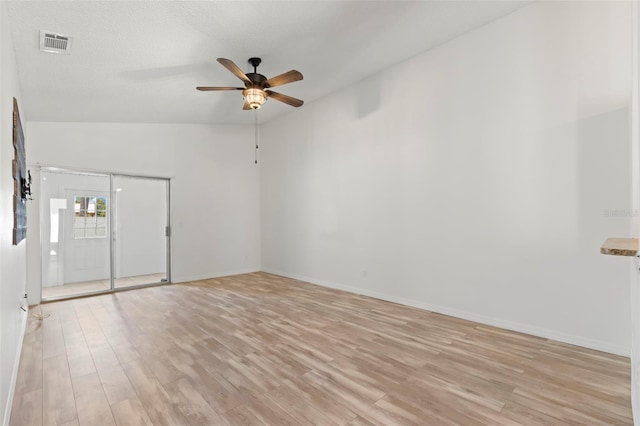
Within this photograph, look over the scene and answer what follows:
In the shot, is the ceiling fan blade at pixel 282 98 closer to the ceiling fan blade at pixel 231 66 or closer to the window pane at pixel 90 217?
the ceiling fan blade at pixel 231 66

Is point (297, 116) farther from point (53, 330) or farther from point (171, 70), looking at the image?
point (53, 330)

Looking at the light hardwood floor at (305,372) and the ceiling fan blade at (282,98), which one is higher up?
the ceiling fan blade at (282,98)

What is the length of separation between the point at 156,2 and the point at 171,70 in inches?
50.5

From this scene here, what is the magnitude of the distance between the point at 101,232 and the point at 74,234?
39 cm

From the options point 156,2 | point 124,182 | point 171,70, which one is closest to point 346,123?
point 171,70

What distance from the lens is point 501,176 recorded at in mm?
3498

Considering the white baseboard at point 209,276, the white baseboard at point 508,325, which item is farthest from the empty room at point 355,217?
the white baseboard at point 209,276

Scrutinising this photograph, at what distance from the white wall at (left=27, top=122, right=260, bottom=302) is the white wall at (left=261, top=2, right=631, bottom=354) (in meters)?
2.61

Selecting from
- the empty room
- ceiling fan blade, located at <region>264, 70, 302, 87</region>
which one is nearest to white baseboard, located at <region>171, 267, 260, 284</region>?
the empty room

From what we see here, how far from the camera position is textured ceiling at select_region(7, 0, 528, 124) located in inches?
111

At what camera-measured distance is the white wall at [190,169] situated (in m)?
5.09

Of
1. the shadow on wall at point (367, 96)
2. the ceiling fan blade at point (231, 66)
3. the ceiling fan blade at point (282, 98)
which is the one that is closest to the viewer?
the ceiling fan blade at point (231, 66)

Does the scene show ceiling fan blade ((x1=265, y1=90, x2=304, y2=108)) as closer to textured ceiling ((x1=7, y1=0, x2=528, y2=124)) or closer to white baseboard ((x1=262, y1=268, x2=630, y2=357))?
textured ceiling ((x1=7, y1=0, x2=528, y2=124))

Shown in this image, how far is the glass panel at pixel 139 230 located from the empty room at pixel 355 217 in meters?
0.07
